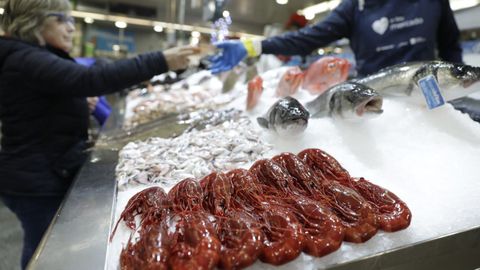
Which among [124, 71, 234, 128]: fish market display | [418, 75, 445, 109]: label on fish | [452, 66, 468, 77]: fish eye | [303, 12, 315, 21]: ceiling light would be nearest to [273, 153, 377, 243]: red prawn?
[418, 75, 445, 109]: label on fish

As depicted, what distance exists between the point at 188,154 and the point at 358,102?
0.75m

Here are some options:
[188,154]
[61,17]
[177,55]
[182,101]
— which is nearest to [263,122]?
[188,154]

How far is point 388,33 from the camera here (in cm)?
225

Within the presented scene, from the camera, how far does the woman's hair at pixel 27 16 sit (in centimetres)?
180

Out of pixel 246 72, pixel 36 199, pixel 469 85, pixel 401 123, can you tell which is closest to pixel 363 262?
pixel 401 123

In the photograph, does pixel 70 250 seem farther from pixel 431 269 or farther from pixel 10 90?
pixel 10 90

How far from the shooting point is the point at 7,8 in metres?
1.87

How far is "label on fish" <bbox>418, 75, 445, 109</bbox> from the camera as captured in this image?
140 centimetres

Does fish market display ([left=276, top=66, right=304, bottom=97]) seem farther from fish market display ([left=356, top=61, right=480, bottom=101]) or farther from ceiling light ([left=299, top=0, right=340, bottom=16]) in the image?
ceiling light ([left=299, top=0, right=340, bottom=16])

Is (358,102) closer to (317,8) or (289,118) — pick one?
(289,118)

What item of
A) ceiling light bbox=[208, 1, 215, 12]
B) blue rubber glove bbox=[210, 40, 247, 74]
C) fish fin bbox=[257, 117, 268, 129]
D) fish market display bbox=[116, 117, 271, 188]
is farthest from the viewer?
ceiling light bbox=[208, 1, 215, 12]

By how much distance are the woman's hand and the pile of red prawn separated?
1026 millimetres

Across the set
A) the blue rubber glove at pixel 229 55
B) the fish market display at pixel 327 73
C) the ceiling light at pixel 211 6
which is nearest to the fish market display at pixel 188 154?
the fish market display at pixel 327 73

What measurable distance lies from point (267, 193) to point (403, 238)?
38 cm
